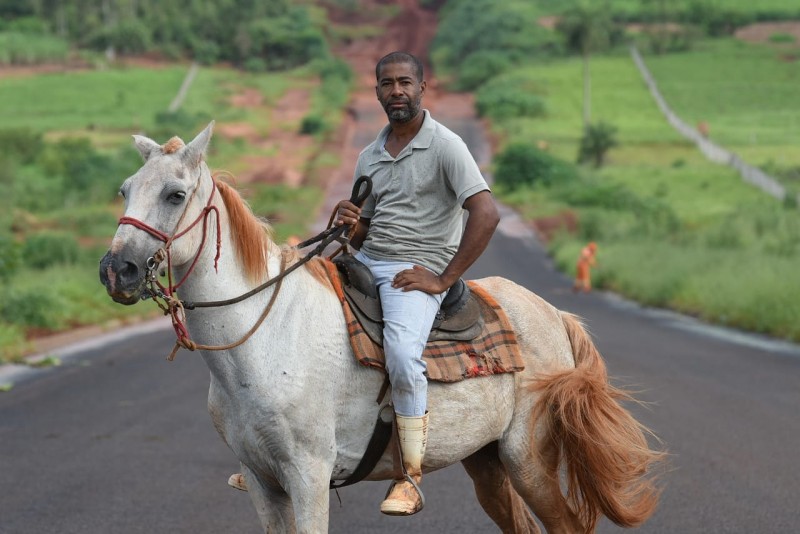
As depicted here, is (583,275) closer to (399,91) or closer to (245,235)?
(399,91)

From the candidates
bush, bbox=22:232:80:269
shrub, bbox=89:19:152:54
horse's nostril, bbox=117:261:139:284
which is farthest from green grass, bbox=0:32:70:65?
horse's nostril, bbox=117:261:139:284

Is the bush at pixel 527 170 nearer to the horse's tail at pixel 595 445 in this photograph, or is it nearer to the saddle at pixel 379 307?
the horse's tail at pixel 595 445

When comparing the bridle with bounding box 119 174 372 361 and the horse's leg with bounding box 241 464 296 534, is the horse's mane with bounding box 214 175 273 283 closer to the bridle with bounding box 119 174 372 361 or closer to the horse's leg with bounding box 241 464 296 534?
the bridle with bounding box 119 174 372 361

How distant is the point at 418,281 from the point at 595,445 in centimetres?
118

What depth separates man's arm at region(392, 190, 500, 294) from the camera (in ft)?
18.0

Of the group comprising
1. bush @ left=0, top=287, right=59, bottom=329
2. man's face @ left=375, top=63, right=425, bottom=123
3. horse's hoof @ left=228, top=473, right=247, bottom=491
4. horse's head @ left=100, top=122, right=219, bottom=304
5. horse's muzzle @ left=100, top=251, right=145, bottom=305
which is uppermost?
man's face @ left=375, top=63, right=425, bottom=123

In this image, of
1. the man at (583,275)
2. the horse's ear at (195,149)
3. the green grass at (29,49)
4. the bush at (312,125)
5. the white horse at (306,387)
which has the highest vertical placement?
the horse's ear at (195,149)

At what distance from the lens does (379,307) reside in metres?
5.54

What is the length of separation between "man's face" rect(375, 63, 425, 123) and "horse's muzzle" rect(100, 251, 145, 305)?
4.75 feet

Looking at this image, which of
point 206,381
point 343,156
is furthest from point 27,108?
point 206,381

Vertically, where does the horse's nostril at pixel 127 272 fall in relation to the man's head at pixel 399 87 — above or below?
below

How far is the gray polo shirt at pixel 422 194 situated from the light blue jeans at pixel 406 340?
5.8 inches

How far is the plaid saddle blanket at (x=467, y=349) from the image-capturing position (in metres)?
5.38

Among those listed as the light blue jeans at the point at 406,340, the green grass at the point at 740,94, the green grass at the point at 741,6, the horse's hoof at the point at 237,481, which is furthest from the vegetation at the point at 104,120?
the green grass at the point at 741,6
